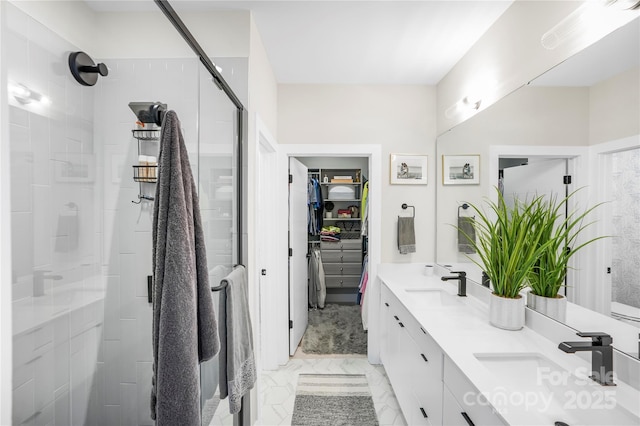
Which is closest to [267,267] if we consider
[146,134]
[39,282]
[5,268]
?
[146,134]

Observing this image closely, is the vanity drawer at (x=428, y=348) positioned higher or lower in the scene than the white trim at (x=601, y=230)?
lower

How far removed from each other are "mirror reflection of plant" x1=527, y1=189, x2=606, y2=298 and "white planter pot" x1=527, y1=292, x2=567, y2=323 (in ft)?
0.07

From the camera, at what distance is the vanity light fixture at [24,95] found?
0.78 meters

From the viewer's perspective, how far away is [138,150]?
133 cm

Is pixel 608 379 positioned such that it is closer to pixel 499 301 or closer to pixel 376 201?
pixel 499 301

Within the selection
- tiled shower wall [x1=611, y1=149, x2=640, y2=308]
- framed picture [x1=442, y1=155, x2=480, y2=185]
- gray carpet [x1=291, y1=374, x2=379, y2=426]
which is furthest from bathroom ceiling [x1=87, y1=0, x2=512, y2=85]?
gray carpet [x1=291, y1=374, x2=379, y2=426]

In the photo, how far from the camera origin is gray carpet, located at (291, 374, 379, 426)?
80.1 inches

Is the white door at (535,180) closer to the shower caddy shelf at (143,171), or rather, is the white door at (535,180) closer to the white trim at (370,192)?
the white trim at (370,192)

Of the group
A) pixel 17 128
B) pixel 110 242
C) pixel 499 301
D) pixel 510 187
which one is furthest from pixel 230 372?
pixel 510 187

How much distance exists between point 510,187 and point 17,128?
2.12 meters

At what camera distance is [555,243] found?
1.33 metres

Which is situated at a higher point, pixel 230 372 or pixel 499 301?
pixel 499 301

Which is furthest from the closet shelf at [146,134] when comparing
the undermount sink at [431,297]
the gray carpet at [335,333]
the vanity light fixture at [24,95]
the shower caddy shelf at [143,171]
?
the gray carpet at [335,333]

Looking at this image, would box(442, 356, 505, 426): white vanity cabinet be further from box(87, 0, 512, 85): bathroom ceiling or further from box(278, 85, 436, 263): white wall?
box(87, 0, 512, 85): bathroom ceiling
